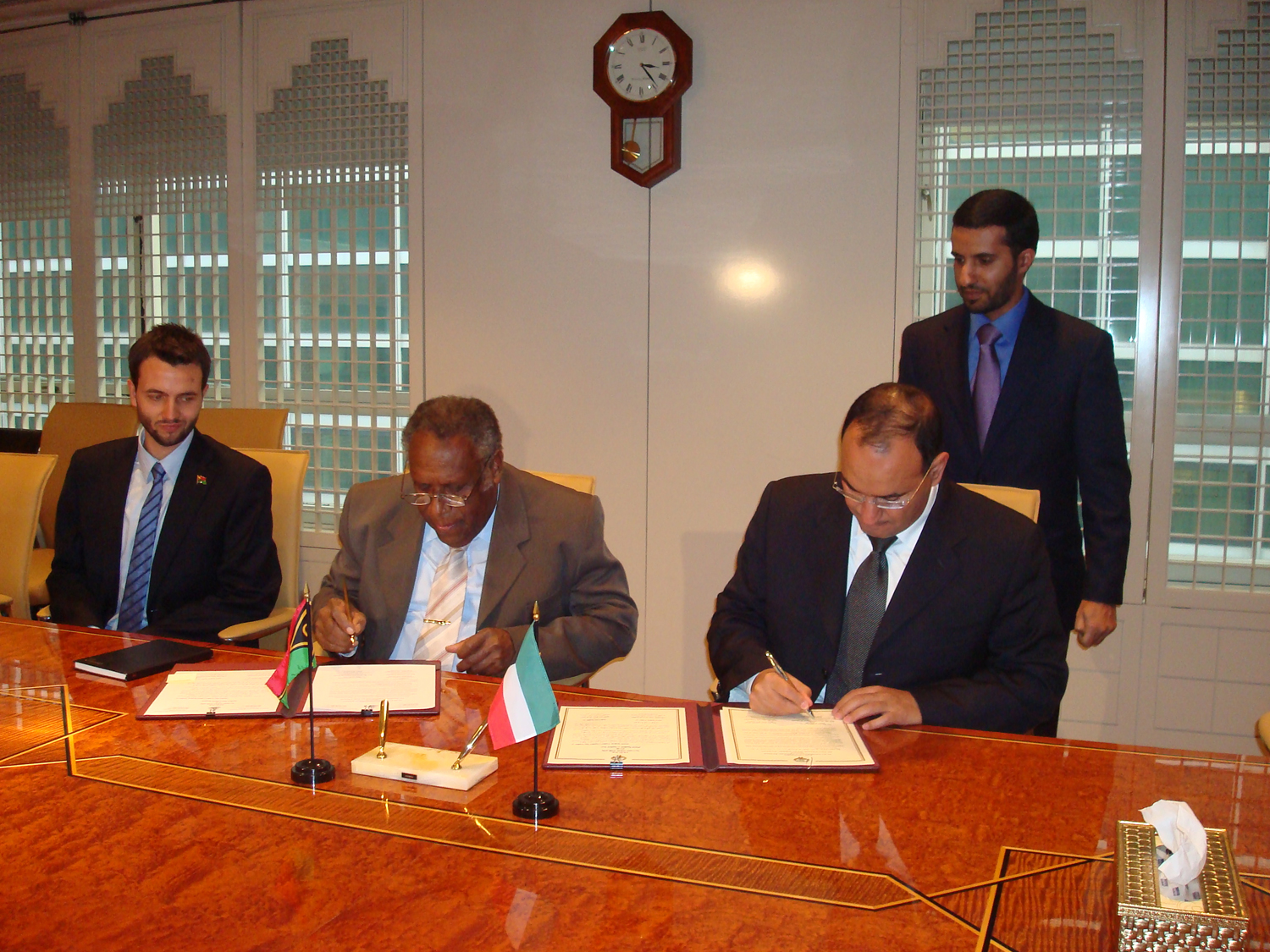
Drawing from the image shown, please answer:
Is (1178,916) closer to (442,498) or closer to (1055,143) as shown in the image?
(442,498)

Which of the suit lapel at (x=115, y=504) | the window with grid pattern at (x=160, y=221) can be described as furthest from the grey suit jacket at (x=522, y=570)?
the window with grid pattern at (x=160, y=221)

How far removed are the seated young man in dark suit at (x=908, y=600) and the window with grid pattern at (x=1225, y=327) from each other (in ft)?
6.09

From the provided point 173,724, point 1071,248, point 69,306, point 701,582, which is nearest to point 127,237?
point 69,306

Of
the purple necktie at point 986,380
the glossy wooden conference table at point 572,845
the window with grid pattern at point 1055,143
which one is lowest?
the glossy wooden conference table at point 572,845

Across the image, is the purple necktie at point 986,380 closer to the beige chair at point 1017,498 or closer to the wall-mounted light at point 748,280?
the beige chair at point 1017,498

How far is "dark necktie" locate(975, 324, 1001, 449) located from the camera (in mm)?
2889

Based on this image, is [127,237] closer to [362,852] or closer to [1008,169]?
[1008,169]

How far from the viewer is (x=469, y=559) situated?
8.29 feet

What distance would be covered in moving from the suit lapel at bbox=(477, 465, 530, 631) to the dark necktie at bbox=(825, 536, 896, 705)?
79 centimetres

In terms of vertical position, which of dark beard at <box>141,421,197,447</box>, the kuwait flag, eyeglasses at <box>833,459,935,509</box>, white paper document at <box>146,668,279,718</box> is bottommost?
white paper document at <box>146,668,279,718</box>

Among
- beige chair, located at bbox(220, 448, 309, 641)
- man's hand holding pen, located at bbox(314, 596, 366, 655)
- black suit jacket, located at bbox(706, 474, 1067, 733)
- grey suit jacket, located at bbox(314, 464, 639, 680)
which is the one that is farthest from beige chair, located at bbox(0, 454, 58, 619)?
black suit jacket, located at bbox(706, 474, 1067, 733)

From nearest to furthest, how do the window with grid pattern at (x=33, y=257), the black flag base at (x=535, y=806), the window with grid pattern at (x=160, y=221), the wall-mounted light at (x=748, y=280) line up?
1. the black flag base at (x=535, y=806)
2. the wall-mounted light at (x=748, y=280)
3. the window with grid pattern at (x=160, y=221)
4. the window with grid pattern at (x=33, y=257)

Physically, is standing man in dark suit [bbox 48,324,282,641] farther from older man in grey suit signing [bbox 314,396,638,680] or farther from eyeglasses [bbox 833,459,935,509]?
eyeglasses [bbox 833,459,935,509]

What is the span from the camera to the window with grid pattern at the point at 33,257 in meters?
5.09
